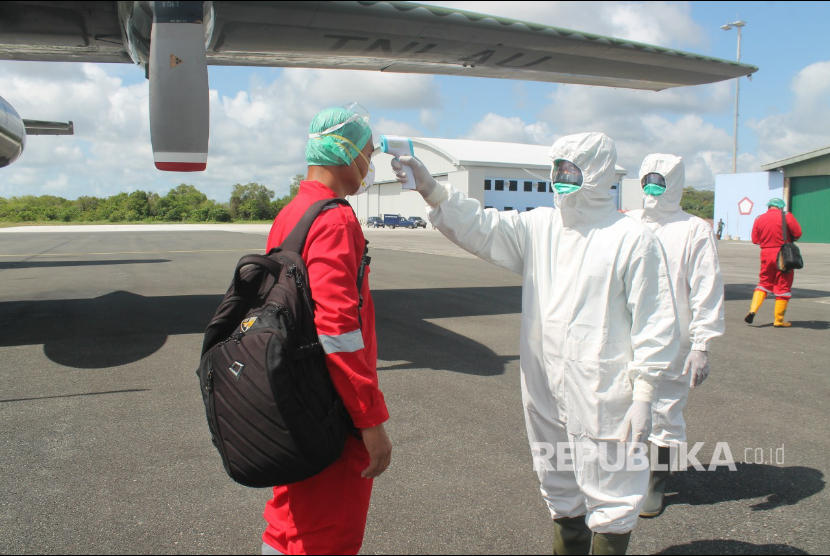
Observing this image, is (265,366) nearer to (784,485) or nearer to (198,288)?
(784,485)

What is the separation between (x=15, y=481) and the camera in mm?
3342

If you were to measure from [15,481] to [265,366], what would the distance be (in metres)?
2.75

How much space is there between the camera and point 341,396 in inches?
69.7

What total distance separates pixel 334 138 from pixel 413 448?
8.11ft

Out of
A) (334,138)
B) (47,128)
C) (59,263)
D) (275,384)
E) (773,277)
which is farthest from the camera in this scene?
(59,263)

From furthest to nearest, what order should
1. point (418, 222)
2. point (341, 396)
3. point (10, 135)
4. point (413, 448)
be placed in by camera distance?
1. point (418, 222)
2. point (10, 135)
3. point (413, 448)
4. point (341, 396)

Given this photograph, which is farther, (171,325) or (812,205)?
(812,205)

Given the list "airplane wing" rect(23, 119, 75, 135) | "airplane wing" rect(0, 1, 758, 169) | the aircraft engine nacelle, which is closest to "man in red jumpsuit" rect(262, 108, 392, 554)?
"airplane wing" rect(0, 1, 758, 169)

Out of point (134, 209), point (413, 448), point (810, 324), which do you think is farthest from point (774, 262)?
point (134, 209)

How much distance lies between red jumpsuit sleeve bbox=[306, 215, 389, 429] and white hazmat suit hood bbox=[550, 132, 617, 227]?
1069 millimetres

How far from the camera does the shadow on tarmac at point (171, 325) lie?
6344 millimetres

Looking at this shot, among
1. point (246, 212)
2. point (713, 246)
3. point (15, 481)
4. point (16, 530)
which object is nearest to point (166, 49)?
point (15, 481)

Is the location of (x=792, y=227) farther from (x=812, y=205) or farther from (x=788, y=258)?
(x=812, y=205)

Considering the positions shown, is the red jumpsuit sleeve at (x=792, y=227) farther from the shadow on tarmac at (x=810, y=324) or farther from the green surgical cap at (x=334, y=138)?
the green surgical cap at (x=334, y=138)
